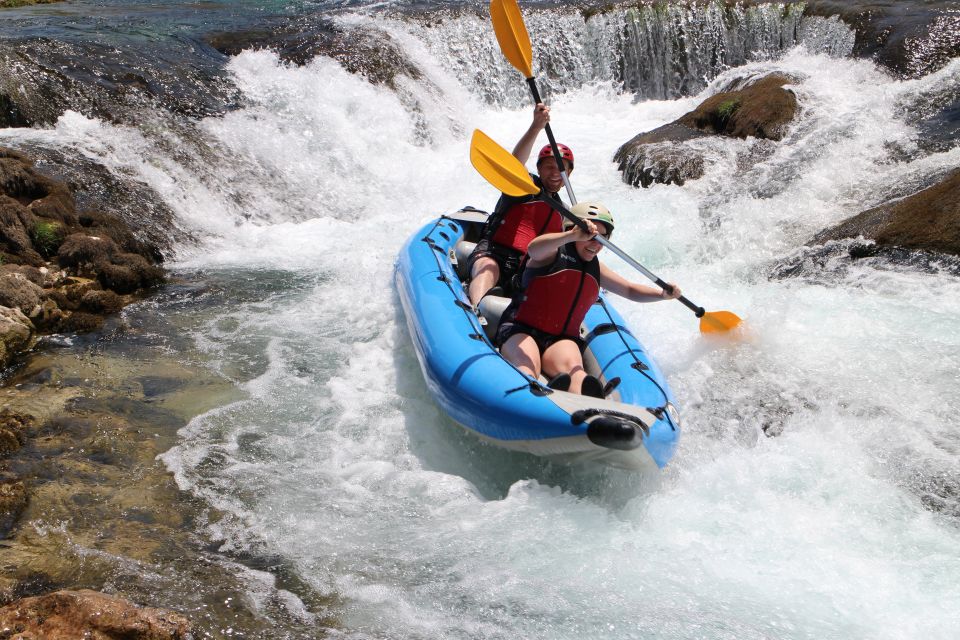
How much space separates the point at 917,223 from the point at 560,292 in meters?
3.04

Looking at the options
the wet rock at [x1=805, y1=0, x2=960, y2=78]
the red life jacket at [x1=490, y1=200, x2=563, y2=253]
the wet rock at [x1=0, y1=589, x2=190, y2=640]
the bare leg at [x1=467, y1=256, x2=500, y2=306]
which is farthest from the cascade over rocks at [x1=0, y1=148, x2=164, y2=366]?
the wet rock at [x1=805, y1=0, x2=960, y2=78]

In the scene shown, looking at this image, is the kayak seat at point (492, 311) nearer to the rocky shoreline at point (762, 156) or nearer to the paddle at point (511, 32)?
the paddle at point (511, 32)

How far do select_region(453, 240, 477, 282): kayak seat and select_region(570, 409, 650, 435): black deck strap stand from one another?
7.69 ft

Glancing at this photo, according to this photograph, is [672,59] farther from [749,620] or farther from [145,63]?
[749,620]

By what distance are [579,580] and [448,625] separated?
1.85 feet

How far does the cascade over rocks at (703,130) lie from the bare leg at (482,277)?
11.2ft

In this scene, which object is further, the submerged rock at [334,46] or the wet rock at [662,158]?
the submerged rock at [334,46]

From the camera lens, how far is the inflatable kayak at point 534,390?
10.6 feet

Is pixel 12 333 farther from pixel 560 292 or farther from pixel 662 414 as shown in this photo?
pixel 662 414

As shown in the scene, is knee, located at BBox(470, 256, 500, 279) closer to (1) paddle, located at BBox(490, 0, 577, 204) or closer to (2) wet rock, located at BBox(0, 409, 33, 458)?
(1) paddle, located at BBox(490, 0, 577, 204)

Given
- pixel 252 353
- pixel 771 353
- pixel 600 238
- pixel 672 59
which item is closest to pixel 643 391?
pixel 600 238

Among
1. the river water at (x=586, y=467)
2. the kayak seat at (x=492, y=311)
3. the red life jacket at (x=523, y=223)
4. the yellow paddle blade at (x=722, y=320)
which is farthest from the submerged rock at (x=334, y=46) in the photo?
the yellow paddle blade at (x=722, y=320)

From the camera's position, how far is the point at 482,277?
477 cm

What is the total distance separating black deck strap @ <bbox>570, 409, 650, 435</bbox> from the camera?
3186 mm
